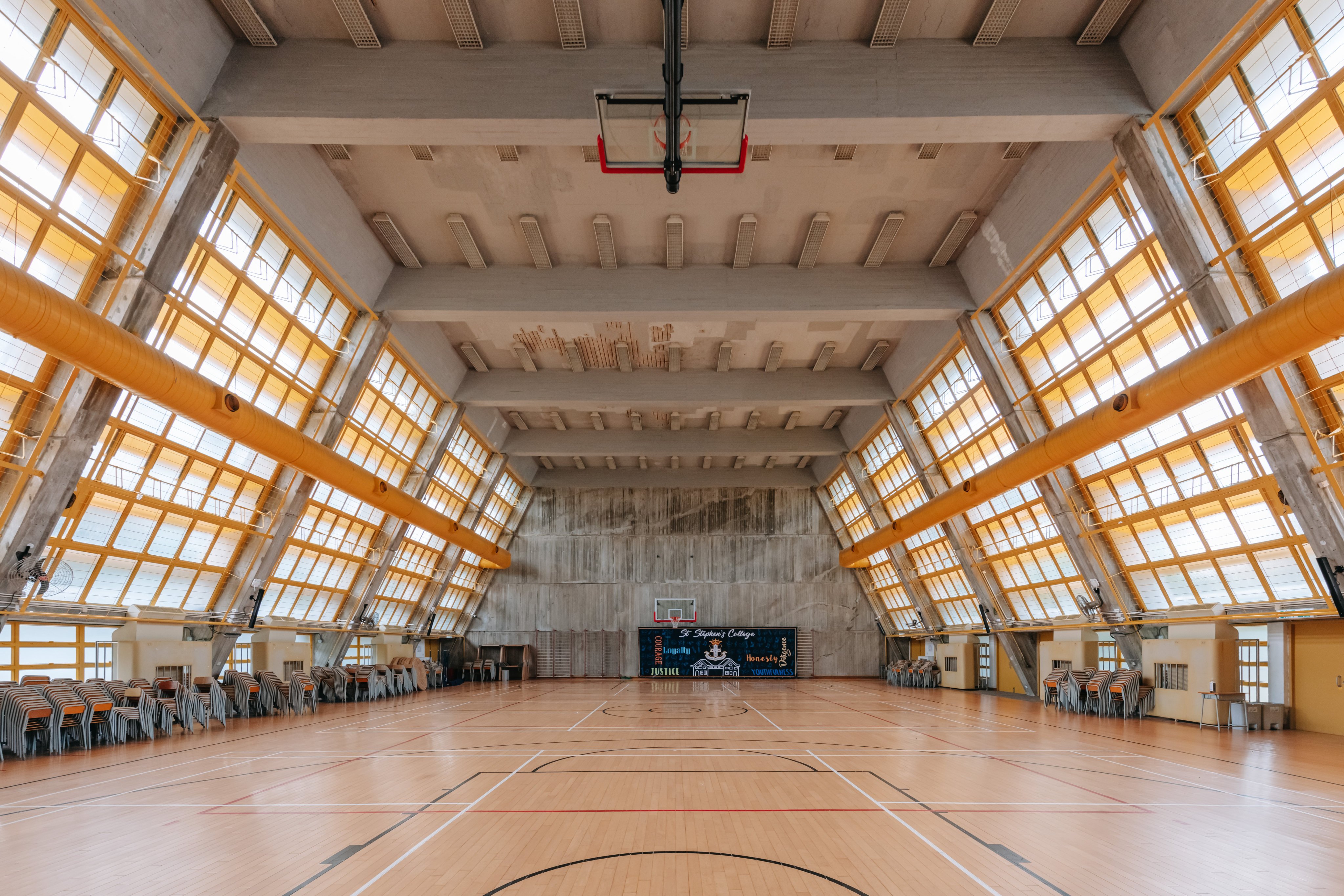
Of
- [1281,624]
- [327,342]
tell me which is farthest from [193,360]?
[1281,624]

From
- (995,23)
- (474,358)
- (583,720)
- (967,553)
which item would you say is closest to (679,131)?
(995,23)

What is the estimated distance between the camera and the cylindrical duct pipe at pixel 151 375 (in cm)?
1157

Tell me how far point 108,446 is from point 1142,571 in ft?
84.3

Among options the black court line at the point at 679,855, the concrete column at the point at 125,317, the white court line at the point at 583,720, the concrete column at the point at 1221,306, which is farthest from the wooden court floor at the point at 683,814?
the concrete column at the point at 1221,306

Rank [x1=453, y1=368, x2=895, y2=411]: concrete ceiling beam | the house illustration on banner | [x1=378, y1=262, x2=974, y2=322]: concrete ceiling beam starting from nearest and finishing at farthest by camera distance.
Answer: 1. [x1=378, y1=262, x2=974, y2=322]: concrete ceiling beam
2. [x1=453, y1=368, x2=895, y2=411]: concrete ceiling beam
3. the house illustration on banner

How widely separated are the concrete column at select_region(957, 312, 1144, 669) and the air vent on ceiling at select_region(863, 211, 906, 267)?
2795mm

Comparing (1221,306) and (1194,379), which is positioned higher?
(1221,306)

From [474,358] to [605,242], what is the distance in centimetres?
1024

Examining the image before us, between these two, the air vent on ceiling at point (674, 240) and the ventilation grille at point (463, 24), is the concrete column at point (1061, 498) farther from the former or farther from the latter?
the ventilation grille at point (463, 24)

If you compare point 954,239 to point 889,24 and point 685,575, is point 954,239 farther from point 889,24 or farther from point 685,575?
point 685,575

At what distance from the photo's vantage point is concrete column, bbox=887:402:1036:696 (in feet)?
102

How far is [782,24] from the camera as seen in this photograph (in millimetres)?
14719

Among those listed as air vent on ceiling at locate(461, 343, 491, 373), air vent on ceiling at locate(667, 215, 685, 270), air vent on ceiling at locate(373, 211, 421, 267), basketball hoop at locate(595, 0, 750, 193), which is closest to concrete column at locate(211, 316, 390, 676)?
air vent on ceiling at locate(373, 211, 421, 267)

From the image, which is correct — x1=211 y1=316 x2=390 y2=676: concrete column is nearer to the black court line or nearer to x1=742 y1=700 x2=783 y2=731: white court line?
x1=742 y1=700 x2=783 y2=731: white court line
